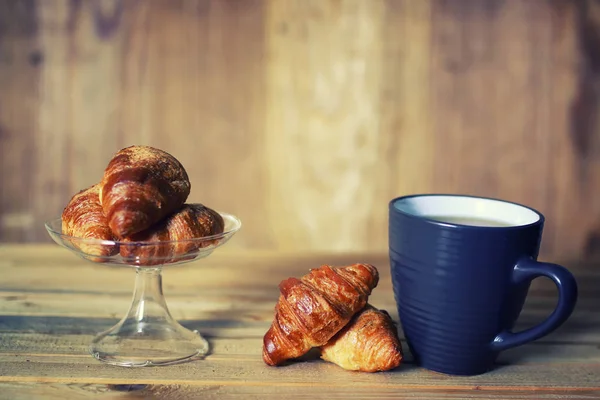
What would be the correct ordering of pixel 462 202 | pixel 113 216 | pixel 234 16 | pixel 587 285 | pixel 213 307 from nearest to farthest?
pixel 113 216 < pixel 462 202 < pixel 213 307 < pixel 587 285 < pixel 234 16

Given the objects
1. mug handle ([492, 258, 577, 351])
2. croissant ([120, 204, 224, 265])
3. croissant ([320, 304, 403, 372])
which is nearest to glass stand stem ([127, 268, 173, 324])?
croissant ([120, 204, 224, 265])

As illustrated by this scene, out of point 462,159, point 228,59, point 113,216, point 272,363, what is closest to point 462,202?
point 272,363

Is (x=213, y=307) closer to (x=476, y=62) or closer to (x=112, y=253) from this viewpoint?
(x=112, y=253)

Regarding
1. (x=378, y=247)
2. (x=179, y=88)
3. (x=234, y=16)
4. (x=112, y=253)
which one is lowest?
(x=378, y=247)

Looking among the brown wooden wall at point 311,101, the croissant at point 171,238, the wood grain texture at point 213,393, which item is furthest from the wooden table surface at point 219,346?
the brown wooden wall at point 311,101

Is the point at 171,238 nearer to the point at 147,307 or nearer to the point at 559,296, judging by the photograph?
the point at 147,307

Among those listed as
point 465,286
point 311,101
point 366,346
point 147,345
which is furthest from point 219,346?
point 311,101

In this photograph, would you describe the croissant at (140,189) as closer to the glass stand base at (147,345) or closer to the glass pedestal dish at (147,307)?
the glass pedestal dish at (147,307)
